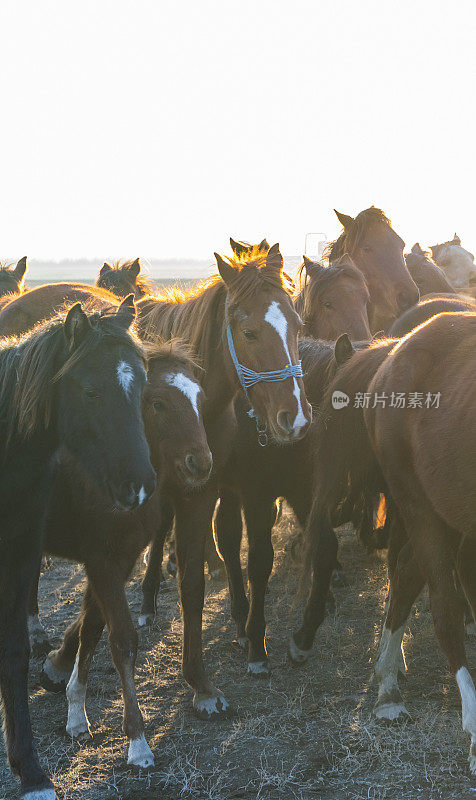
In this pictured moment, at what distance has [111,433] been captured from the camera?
323 centimetres

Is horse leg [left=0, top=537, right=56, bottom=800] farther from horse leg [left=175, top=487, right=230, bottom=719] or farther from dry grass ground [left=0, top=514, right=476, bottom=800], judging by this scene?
horse leg [left=175, top=487, right=230, bottom=719]

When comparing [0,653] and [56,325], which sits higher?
[56,325]

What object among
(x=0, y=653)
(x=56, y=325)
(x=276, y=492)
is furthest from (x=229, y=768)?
(x=56, y=325)

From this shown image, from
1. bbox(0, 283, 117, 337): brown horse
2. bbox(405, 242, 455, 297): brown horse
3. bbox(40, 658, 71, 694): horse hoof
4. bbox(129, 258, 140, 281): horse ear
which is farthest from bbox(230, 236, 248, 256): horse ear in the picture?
bbox(405, 242, 455, 297): brown horse

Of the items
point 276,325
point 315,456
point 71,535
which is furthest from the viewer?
point 315,456

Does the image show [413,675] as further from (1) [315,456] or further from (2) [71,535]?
(2) [71,535]

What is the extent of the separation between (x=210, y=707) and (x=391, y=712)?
95cm

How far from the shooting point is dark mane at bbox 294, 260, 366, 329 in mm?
6426

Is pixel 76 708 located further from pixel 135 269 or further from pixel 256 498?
pixel 135 269

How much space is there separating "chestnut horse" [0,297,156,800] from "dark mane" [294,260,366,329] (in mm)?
3236

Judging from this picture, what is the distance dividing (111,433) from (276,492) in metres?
1.96

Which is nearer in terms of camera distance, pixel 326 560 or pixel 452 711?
pixel 452 711

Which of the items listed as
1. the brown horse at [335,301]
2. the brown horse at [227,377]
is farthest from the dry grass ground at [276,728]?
the brown horse at [335,301]

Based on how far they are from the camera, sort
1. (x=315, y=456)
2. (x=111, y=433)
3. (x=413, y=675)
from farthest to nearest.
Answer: (x=315, y=456) < (x=413, y=675) < (x=111, y=433)
